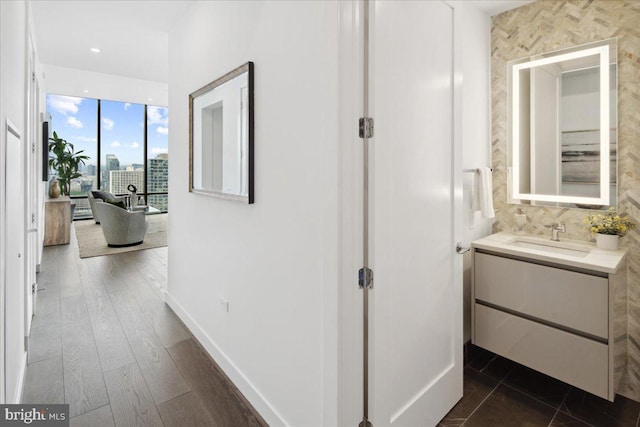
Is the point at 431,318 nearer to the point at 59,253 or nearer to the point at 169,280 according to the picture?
the point at 169,280

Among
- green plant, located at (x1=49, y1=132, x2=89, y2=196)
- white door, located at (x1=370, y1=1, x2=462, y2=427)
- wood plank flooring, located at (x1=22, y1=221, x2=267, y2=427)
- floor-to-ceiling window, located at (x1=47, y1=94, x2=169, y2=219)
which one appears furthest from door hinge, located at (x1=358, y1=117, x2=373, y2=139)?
floor-to-ceiling window, located at (x1=47, y1=94, x2=169, y2=219)

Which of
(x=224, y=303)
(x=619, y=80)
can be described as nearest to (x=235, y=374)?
(x=224, y=303)

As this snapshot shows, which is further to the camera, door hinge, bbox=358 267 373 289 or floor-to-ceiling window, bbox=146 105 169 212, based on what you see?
floor-to-ceiling window, bbox=146 105 169 212

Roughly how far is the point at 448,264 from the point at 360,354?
0.80 metres

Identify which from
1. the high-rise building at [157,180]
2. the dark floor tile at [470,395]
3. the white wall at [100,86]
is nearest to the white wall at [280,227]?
the dark floor tile at [470,395]

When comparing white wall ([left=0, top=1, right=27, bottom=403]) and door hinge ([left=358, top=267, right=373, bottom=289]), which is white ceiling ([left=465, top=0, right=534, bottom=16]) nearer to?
door hinge ([left=358, top=267, right=373, bottom=289])

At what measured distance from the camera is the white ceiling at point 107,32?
315 cm

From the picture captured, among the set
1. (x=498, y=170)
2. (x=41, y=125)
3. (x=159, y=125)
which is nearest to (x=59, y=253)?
(x=41, y=125)

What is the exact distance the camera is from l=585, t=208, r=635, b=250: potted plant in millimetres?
2125

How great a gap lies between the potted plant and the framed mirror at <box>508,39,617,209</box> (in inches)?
4.1

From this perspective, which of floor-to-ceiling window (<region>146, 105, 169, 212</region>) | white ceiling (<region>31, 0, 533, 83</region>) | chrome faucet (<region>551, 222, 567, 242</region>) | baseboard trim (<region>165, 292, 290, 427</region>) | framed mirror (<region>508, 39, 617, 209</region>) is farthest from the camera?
floor-to-ceiling window (<region>146, 105, 169, 212</region>)

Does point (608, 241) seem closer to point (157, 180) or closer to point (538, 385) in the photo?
point (538, 385)

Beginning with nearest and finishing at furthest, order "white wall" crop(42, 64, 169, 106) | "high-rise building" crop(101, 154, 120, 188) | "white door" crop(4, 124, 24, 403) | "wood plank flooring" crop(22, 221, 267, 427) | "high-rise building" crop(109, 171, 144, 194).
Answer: "white door" crop(4, 124, 24, 403) → "wood plank flooring" crop(22, 221, 267, 427) → "white wall" crop(42, 64, 169, 106) → "high-rise building" crop(101, 154, 120, 188) → "high-rise building" crop(109, 171, 144, 194)

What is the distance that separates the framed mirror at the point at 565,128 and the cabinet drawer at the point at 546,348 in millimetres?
900
